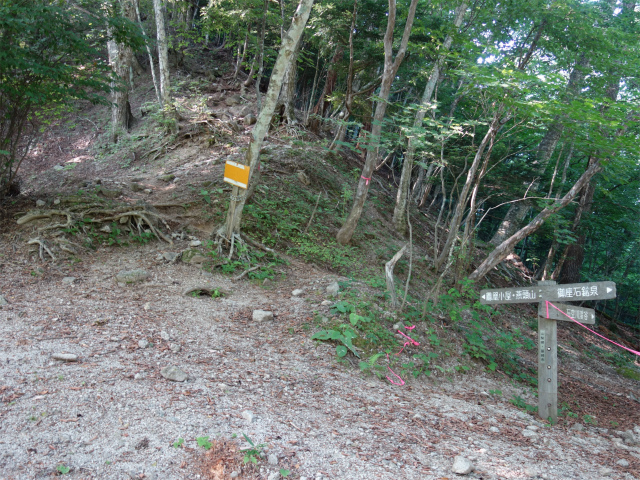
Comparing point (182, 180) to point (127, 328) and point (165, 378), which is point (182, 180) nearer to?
point (127, 328)

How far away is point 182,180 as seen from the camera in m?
9.17

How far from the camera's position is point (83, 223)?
6.50 meters

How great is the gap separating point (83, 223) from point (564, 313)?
7.04m

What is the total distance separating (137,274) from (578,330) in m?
12.3

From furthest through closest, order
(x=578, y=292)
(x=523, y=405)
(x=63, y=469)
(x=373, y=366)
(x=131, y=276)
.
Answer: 1. (x=131, y=276)
2. (x=523, y=405)
3. (x=373, y=366)
4. (x=578, y=292)
5. (x=63, y=469)

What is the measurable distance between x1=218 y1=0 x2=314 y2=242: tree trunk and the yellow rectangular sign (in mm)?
386

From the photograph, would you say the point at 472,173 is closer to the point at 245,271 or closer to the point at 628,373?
the point at 245,271

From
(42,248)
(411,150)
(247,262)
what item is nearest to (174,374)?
(247,262)

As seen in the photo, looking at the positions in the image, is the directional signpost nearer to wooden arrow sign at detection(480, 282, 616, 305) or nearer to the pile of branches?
wooden arrow sign at detection(480, 282, 616, 305)

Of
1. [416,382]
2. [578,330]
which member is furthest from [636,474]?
[578,330]

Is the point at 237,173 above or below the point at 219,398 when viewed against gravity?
above

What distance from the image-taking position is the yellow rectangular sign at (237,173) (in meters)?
6.26

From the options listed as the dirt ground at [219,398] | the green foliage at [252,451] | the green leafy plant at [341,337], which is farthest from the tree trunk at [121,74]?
the green foliage at [252,451]

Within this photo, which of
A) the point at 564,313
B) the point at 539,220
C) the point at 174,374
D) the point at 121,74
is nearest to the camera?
the point at 174,374
